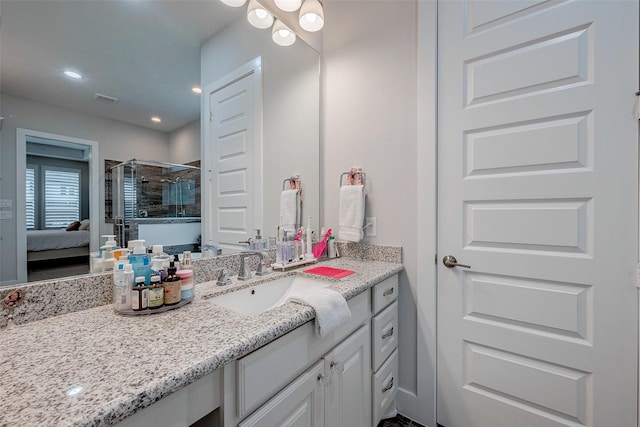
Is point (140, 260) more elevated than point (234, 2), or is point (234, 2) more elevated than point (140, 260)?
point (234, 2)

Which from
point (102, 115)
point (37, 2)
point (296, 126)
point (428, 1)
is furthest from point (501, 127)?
point (37, 2)

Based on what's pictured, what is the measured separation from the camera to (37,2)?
802mm

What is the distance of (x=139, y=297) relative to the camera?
0.82m

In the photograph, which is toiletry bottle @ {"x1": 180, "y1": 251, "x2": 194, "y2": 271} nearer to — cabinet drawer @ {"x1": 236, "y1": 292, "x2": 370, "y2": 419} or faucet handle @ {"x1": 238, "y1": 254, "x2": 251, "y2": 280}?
faucet handle @ {"x1": 238, "y1": 254, "x2": 251, "y2": 280}

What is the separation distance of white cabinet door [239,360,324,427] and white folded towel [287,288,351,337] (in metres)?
0.14

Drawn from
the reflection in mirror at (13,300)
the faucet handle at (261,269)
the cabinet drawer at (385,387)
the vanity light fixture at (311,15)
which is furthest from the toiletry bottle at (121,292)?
the vanity light fixture at (311,15)

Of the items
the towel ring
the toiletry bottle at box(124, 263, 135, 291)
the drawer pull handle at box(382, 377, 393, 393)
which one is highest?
the towel ring

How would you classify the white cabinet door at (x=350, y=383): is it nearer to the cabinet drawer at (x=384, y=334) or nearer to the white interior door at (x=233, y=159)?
the cabinet drawer at (x=384, y=334)

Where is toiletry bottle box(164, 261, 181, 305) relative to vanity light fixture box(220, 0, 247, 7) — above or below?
below

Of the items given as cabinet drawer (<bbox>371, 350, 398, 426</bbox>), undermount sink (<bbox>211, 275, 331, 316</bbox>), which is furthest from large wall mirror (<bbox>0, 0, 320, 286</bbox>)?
cabinet drawer (<bbox>371, 350, 398, 426</bbox>)

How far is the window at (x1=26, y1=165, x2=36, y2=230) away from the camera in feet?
2.61

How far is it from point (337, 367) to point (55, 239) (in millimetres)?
1047

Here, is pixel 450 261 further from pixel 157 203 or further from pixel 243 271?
pixel 157 203

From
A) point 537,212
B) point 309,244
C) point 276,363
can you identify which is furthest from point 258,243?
point 537,212
